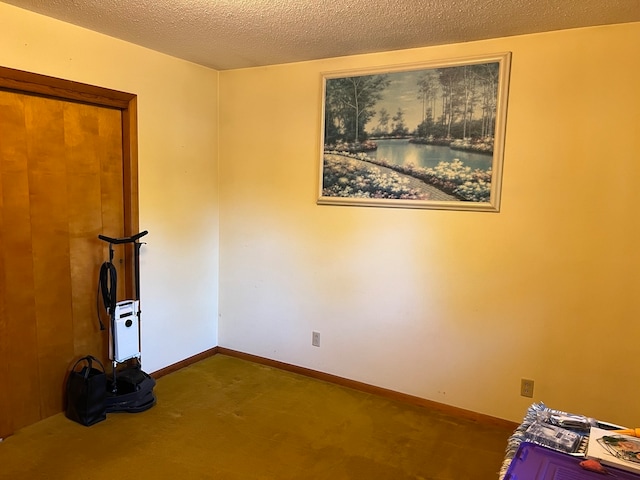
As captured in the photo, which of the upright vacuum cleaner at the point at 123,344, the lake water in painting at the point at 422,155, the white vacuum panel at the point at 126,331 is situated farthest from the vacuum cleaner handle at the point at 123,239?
the lake water in painting at the point at 422,155

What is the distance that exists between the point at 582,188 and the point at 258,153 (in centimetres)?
228

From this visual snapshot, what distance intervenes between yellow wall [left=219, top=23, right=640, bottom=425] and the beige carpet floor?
0.32m

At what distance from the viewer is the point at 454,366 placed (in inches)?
118

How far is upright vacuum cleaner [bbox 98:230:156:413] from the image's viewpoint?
9.50 feet

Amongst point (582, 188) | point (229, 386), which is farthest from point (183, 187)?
point (582, 188)

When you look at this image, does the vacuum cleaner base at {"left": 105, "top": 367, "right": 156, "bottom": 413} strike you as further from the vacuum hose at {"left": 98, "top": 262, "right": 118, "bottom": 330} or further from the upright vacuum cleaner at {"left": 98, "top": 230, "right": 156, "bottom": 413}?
the vacuum hose at {"left": 98, "top": 262, "right": 118, "bottom": 330}

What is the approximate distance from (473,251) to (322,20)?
164cm

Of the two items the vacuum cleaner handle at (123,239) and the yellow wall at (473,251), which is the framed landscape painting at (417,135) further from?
the vacuum cleaner handle at (123,239)

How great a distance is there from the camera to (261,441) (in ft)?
8.69

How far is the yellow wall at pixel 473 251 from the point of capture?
2.53 meters

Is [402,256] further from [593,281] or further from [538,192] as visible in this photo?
[593,281]

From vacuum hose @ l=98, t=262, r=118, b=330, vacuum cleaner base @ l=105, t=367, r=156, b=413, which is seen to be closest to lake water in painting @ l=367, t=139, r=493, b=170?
vacuum hose @ l=98, t=262, r=118, b=330

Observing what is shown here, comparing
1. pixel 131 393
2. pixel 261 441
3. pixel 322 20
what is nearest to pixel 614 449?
pixel 261 441

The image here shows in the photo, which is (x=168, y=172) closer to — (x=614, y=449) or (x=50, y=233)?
(x=50, y=233)
